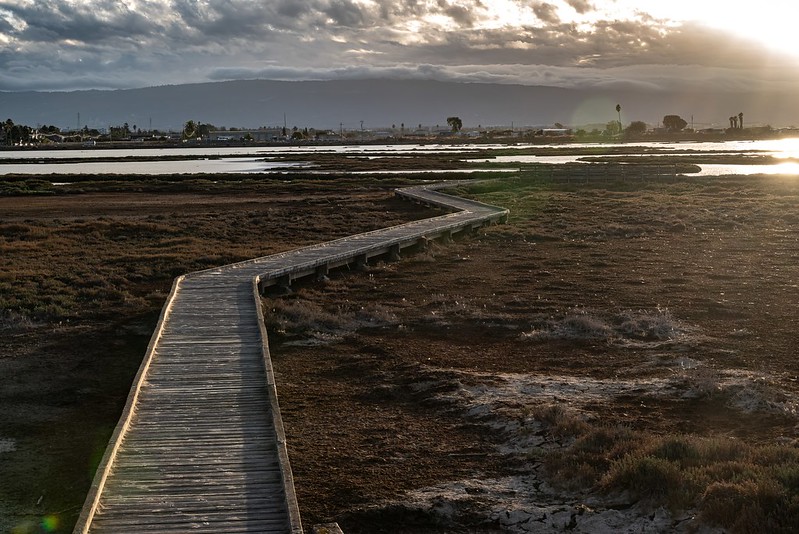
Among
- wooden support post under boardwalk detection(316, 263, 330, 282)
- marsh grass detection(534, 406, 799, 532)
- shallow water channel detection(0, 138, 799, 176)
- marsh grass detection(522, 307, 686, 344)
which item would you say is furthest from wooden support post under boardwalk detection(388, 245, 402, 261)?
shallow water channel detection(0, 138, 799, 176)

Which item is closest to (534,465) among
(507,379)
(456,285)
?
(507,379)

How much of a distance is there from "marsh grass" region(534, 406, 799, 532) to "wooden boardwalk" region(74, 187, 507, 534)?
11.5ft

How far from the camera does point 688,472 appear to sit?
934 cm

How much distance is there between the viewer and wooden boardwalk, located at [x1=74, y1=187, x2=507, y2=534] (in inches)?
314

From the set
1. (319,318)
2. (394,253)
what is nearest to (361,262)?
(394,253)

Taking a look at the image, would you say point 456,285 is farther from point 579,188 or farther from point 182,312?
point 579,188

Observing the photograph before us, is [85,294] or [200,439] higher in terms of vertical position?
[200,439]

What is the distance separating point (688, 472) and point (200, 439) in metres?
5.37

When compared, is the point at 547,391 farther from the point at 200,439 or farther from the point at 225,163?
the point at 225,163

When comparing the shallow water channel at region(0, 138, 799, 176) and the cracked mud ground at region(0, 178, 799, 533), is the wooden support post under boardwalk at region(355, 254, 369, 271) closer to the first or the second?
the cracked mud ground at region(0, 178, 799, 533)

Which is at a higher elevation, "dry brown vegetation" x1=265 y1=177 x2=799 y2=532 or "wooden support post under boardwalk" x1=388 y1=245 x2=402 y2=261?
"wooden support post under boardwalk" x1=388 y1=245 x2=402 y2=261

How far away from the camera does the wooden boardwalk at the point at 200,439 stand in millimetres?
7969

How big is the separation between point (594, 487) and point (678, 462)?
3.17 feet

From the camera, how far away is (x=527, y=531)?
900 centimetres
